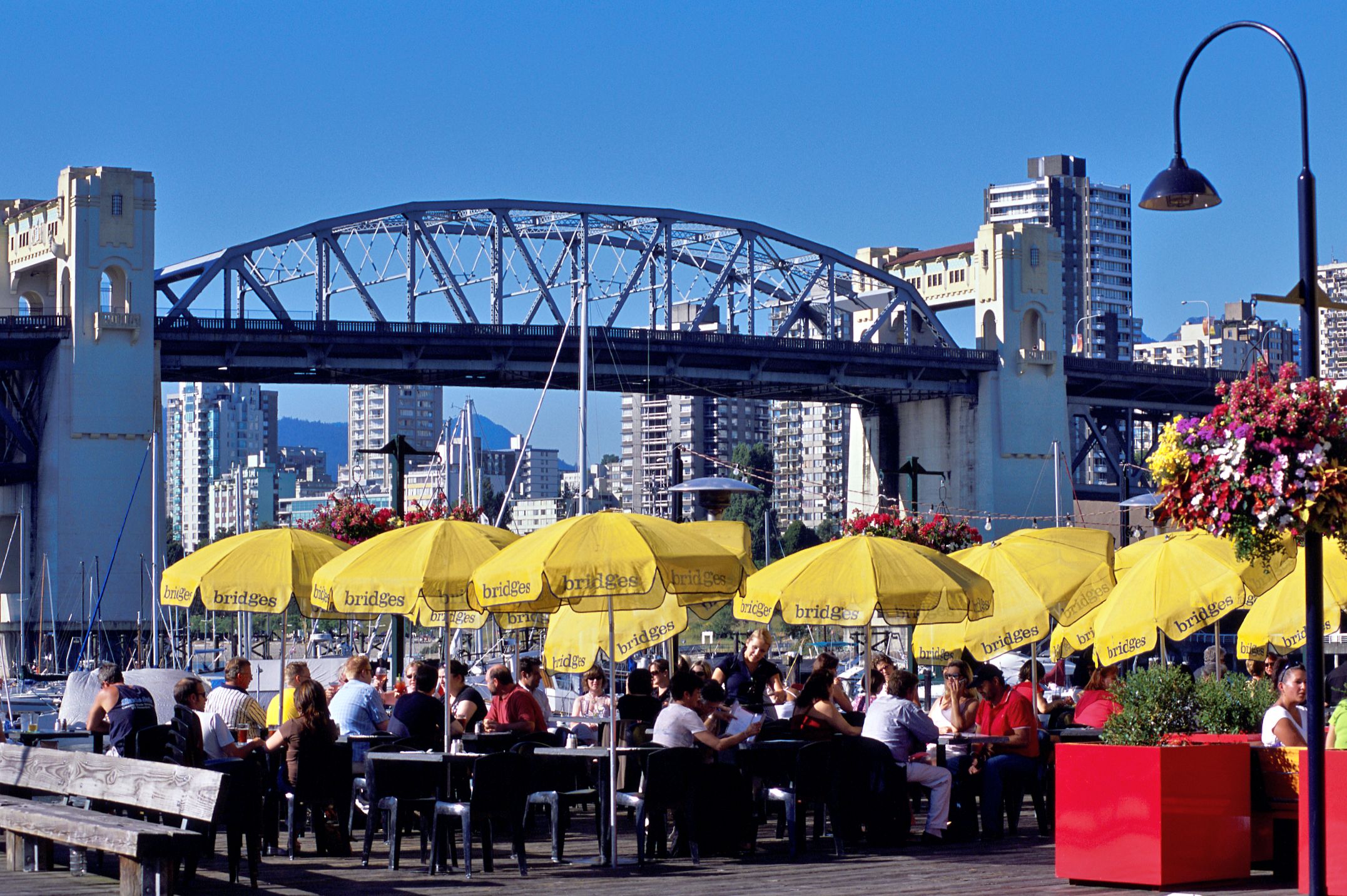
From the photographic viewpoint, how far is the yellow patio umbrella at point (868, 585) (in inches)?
595

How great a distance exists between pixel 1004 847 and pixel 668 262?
85709 millimetres

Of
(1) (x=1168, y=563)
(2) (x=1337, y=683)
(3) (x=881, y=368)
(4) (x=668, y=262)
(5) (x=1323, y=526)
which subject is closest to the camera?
(5) (x=1323, y=526)

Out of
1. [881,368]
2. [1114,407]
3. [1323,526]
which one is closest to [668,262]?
[881,368]

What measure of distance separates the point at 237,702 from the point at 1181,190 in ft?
26.1

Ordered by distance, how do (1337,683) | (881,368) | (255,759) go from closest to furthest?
(255,759)
(1337,683)
(881,368)

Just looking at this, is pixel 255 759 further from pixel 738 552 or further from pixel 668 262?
pixel 668 262

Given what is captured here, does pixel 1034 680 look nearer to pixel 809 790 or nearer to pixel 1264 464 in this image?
pixel 809 790

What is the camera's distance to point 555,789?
46.9ft

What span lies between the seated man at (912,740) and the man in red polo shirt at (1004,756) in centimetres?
53

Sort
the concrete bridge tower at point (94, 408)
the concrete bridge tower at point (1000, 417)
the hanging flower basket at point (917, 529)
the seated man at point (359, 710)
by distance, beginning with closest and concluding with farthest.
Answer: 1. the seated man at point (359, 710)
2. the hanging flower basket at point (917, 529)
3. the concrete bridge tower at point (94, 408)
4. the concrete bridge tower at point (1000, 417)

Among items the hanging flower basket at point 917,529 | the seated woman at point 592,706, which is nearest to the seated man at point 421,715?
the seated woman at point 592,706

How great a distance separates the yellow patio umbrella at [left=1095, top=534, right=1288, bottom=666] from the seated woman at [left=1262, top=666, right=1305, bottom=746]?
3314 mm

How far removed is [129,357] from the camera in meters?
70.9

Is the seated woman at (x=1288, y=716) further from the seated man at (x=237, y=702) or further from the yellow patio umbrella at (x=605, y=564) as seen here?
the seated man at (x=237, y=702)
